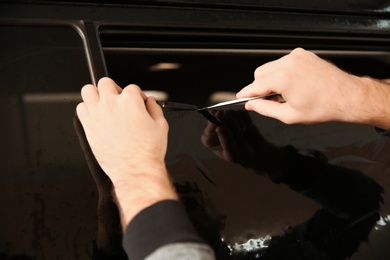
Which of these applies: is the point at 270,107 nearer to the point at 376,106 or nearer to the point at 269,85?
the point at 269,85

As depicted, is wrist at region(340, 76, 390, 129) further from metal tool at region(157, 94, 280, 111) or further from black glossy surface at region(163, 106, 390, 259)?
metal tool at region(157, 94, 280, 111)

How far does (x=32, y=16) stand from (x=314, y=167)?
0.67m

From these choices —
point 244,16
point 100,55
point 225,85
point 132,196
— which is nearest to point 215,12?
point 244,16

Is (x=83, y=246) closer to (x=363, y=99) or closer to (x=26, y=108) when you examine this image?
(x=26, y=108)

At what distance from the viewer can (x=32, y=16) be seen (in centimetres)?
77

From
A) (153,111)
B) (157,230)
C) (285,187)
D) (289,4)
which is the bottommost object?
(285,187)

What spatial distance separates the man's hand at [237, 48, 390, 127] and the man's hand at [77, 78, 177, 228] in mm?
230

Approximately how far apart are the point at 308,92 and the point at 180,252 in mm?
407

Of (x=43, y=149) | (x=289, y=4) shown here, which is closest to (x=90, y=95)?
(x=43, y=149)

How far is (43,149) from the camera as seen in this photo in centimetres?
70

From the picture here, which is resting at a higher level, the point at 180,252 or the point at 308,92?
the point at 308,92

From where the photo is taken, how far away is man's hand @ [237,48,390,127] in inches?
29.6

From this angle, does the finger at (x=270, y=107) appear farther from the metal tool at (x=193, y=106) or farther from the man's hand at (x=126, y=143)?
the man's hand at (x=126, y=143)

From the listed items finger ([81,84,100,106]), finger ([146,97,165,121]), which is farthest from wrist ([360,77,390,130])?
finger ([81,84,100,106])
